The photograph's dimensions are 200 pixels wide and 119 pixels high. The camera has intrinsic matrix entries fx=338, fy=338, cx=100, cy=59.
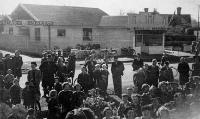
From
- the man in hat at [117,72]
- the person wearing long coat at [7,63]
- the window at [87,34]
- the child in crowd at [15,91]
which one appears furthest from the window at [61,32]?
the child in crowd at [15,91]

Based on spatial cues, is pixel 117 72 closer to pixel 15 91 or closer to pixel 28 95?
pixel 28 95

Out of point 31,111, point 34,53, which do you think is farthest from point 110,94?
point 34,53

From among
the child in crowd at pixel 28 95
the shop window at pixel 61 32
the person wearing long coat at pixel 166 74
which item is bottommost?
the child in crowd at pixel 28 95

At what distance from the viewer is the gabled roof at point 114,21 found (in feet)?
110

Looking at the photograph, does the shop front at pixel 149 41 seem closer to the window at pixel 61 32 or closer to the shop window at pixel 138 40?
the shop window at pixel 138 40

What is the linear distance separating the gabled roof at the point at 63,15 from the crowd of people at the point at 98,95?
666 inches

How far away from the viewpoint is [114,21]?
114ft

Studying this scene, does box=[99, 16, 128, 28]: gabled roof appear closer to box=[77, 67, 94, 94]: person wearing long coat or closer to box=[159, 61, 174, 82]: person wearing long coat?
box=[159, 61, 174, 82]: person wearing long coat

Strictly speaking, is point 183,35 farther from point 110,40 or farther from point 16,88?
point 16,88

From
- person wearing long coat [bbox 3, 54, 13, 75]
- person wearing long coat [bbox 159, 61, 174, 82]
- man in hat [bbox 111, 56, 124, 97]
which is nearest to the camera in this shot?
person wearing long coat [bbox 3, 54, 13, 75]

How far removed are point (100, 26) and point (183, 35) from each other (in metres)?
13.6

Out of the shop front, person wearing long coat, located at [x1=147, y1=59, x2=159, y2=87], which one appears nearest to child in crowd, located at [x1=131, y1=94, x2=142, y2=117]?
person wearing long coat, located at [x1=147, y1=59, x2=159, y2=87]

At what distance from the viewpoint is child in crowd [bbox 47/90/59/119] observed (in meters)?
8.63

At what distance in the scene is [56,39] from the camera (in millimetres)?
31250
